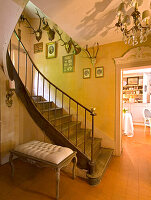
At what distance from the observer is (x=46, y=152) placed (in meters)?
1.80

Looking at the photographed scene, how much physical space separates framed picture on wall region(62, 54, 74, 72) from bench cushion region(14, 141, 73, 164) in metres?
2.29

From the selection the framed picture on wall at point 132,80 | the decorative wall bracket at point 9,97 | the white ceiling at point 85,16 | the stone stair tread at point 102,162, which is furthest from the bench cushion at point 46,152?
the framed picture on wall at point 132,80

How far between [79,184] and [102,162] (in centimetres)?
65

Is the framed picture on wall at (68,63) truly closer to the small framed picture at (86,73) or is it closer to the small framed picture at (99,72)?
the small framed picture at (86,73)

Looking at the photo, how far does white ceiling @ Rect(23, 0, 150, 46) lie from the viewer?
69.3 inches

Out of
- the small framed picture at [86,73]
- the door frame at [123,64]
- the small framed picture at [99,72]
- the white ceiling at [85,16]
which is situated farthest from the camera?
the small framed picture at [86,73]

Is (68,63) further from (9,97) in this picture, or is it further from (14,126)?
(14,126)

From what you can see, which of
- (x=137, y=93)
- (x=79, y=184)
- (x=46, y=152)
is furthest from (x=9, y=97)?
(x=137, y=93)

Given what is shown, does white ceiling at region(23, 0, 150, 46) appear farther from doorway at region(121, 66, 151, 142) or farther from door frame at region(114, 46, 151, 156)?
doorway at region(121, 66, 151, 142)

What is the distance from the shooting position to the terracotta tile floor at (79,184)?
1.62m

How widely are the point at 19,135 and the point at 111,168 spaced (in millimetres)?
2070

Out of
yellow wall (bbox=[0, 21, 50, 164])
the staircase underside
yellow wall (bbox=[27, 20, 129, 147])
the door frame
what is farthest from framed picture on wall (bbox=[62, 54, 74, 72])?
yellow wall (bbox=[0, 21, 50, 164])

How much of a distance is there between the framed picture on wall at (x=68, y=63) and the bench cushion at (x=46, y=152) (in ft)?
7.50

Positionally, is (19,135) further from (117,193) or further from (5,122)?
(117,193)
